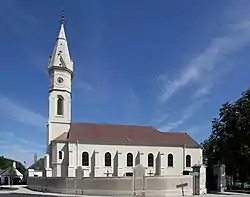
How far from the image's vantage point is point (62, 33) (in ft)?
252

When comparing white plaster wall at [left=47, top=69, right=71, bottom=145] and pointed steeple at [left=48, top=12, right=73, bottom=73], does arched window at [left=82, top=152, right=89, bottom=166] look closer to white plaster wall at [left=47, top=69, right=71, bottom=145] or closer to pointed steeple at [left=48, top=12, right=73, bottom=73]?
white plaster wall at [left=47, top=69, right=71, bottom=145]

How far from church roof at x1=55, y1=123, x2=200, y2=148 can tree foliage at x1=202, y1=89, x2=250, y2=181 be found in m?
26.1

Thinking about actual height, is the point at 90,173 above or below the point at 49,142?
below

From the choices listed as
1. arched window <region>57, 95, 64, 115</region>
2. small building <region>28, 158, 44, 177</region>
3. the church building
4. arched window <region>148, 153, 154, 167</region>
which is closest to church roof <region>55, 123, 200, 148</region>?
the church building

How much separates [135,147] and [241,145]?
30.7m

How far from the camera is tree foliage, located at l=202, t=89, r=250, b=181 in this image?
142 ft

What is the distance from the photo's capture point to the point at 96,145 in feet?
227

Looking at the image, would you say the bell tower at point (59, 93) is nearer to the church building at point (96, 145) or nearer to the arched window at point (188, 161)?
the church building at point (96, 145)

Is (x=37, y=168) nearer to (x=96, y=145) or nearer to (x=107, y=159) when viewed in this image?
(x=96, y=145)

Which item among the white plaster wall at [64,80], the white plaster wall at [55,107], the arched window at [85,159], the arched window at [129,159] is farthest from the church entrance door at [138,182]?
the white plaster wall at [64,80]

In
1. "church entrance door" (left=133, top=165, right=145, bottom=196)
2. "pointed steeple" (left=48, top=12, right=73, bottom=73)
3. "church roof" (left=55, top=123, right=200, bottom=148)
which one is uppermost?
"pointed steeple" (left=48, top=12, right=73, bottom=73)

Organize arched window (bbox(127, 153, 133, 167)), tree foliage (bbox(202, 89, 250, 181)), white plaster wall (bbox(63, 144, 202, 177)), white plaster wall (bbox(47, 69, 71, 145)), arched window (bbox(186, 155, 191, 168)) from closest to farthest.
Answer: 1. tree foliage (bbox(202, 89, 250, 181))
2. white plaster wall (bbox(63, 144, 202, 177))
3. white plaster wall (bbox(47, 69, 71, 145))
4. arched window (bbox(127, 153, 133, 167))
5. arched window (bbox(186, 155, 191, 168))

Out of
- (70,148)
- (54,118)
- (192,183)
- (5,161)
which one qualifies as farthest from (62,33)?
(5,161)

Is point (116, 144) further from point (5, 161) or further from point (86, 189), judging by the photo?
point (5, 161)
